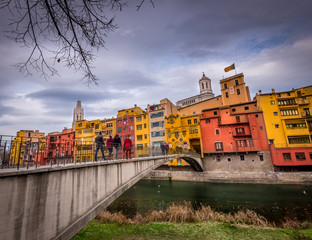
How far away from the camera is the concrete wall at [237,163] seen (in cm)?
3005

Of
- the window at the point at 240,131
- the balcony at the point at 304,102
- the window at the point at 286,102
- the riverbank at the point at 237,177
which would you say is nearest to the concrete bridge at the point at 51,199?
the riverbank at the point at 237,177

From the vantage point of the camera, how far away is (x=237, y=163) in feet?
105

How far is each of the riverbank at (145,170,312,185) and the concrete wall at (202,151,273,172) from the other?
54.7 inches

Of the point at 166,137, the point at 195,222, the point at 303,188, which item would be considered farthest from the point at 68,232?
the point at 166,137

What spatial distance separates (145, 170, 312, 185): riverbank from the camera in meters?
25.2

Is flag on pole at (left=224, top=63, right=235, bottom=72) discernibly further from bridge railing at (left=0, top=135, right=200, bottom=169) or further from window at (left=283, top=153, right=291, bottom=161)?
bridge railing at (left=0, top=135, right=200, bottom=169)

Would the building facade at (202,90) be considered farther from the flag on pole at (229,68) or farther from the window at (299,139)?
the window at (299,139)

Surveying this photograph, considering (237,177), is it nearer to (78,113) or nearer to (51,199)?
(51,199)

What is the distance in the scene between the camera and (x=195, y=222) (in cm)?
1118

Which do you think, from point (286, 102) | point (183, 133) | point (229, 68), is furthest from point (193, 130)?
point (229, 68)

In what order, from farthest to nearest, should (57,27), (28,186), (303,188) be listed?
1. (303,188)
2. (28,186)
3. (57,27)

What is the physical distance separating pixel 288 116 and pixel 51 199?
41.3 meters

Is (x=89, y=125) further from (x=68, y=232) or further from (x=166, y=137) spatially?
(x=68, y=232)

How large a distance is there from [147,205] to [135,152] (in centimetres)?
760
